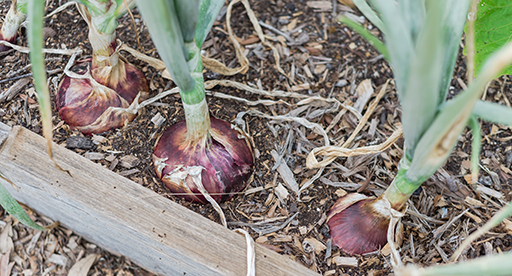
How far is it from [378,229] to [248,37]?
825 millimetres

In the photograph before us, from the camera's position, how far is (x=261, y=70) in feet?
4.44

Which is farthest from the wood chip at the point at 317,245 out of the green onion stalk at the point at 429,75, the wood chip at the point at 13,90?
the wood chip at the point at 13,90

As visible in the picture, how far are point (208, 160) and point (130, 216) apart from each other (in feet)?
0.75

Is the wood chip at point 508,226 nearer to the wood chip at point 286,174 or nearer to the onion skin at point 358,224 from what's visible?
the onion skin at point 358,224

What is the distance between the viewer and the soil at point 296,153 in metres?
1.03

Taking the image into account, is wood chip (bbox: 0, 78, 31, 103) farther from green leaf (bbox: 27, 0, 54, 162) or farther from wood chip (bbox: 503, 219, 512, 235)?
wood chip (bbox: 503, 219, 512, 235)

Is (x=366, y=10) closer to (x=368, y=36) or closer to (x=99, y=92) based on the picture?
(x=368, y=36)

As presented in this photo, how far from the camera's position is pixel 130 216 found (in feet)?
3.03

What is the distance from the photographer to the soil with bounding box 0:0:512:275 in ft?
3.39

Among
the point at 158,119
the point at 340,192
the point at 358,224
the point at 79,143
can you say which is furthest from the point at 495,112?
the point at 79,143

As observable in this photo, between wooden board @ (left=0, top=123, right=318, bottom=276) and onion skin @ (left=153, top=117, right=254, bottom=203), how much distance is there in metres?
0.08

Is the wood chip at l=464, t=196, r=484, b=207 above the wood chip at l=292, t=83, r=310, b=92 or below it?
below

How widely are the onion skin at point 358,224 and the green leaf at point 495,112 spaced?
1.31 ft

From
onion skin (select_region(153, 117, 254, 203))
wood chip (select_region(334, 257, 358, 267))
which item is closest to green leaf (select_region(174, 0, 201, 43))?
onion skin (select_region(153, 117, 254, 203))
